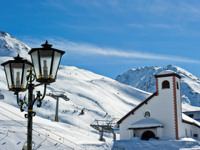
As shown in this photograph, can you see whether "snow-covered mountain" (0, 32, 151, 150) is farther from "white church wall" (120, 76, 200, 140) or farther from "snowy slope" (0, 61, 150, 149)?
"white church wall" (120, 76, 200, 140)

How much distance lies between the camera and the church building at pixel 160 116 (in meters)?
38.2

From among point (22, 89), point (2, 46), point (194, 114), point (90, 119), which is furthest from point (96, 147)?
point (2, 46)

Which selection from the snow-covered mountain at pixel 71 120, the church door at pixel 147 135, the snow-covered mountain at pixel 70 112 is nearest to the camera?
the snow-covered mountain at pixel 71 120

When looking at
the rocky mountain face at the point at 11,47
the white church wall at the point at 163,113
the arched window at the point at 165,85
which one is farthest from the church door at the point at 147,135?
the rocky mountain face at the point at 11,47

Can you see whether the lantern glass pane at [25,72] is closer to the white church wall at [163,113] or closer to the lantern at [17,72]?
the lantern at [17,72]

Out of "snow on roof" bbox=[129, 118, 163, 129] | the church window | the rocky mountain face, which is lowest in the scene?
"snow on roof" bbox=[129, 118, 163, 129]

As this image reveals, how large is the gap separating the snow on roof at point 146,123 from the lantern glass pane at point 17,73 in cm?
3047

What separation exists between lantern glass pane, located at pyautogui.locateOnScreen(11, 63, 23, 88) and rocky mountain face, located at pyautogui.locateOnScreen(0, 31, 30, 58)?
115 meters

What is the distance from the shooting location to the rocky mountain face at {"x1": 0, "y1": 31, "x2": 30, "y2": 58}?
412ft

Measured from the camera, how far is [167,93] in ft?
129

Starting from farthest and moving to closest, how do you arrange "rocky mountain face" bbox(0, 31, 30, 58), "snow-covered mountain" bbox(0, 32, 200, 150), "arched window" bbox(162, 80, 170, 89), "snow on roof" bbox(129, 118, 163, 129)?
"rocky mountain face" bbox(0, 31, 30, 58) → "arched window" bbox(162, 80, 170, 89) → "snow on roof" bbox(129, 118, 163, 129) → "snow-covered mountain" bbox(0, 32, 200, 150)

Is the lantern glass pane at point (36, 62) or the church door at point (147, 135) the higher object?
the lantern glass pane at point (36, 62)

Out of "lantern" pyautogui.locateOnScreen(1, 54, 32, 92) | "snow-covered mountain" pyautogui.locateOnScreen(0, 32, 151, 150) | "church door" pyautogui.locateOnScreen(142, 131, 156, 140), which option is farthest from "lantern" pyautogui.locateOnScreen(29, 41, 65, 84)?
"church door" pyautogui.locateOnScreen(142, 131, 156, 140)

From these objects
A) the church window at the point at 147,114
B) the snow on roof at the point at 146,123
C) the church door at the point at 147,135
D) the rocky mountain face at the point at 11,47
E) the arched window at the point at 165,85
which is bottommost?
the church door at the point at 147,135
